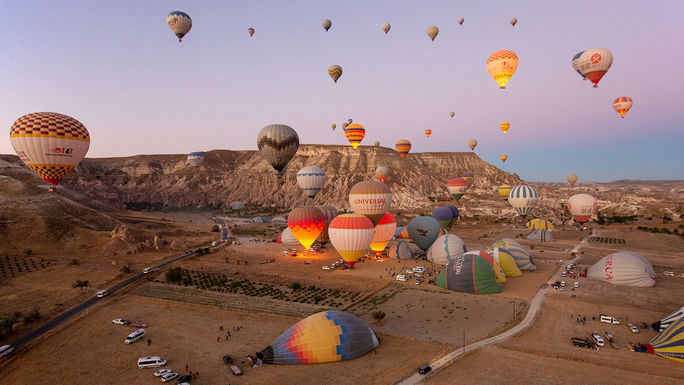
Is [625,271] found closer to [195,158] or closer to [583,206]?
[583,206]

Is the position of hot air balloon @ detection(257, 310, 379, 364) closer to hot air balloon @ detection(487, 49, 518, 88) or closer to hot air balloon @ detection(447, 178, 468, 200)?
hot air balloon @ detection(487, 49, 518, 88)

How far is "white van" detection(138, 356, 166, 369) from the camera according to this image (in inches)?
618

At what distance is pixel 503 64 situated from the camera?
1487 inches

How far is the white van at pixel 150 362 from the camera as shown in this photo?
15.7 meters

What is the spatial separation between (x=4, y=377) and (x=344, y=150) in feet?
344

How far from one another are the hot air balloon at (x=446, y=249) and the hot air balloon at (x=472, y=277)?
6530 mm

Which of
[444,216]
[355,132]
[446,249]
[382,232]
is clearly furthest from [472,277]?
[355,132]

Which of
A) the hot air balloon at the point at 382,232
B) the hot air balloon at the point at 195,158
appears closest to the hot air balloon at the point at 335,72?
the hot air balloon at the point at 382,232

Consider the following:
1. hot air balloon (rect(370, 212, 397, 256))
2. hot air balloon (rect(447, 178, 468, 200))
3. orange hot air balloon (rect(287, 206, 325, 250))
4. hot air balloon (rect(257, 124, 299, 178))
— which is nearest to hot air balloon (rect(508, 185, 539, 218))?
hot air balloon (rect(447, 178, 468, 200))

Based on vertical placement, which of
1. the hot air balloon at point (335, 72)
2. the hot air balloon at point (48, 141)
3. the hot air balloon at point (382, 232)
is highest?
the hot air balloon at point (335, 72)

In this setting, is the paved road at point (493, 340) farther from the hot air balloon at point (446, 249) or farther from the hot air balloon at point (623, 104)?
the hot air balloon at point (623, 104)

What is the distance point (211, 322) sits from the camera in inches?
818

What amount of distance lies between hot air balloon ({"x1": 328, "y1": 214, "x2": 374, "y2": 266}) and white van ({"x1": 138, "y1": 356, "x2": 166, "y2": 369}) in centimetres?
1613

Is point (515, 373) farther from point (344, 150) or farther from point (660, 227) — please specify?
point (344, 150)
